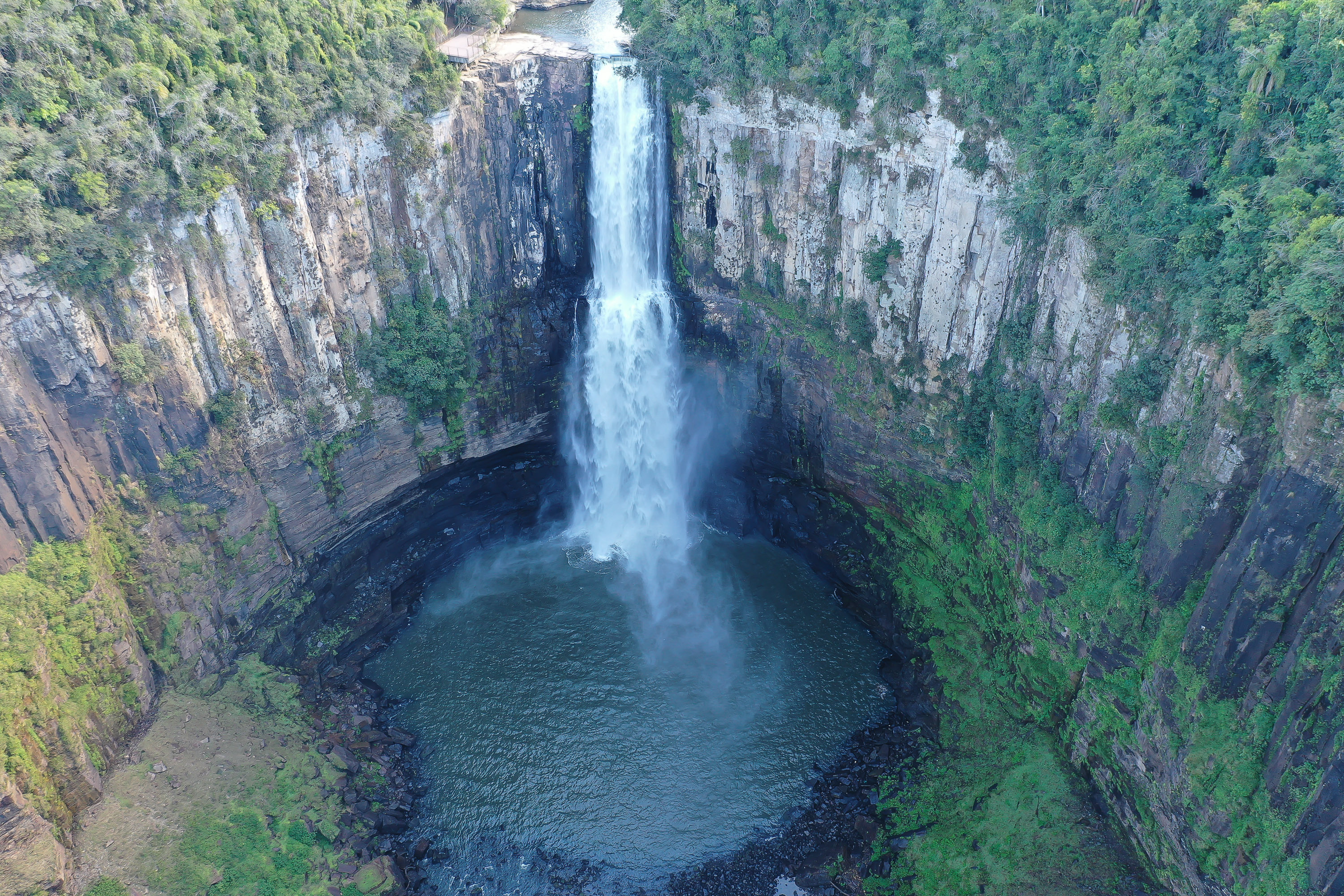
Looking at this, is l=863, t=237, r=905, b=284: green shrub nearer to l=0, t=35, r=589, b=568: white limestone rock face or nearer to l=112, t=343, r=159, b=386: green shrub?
l=0, t=35, r=589, b=568: white limestone rock face

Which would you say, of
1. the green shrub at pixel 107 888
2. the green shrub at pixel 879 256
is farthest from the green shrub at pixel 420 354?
the green shrub at pixel 107 888

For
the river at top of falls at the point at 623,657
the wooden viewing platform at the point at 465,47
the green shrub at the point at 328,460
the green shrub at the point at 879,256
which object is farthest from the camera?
the wooden viewing platform at the point at 465,47

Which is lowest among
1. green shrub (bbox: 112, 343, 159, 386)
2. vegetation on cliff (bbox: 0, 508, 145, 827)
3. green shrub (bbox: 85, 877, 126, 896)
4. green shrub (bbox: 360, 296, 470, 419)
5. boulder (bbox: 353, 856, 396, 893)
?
boulder (bbox: 353, 856, 396, 893)

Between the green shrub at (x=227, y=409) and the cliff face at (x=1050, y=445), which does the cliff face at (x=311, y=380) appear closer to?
the green shrub at (x=227, y=409)

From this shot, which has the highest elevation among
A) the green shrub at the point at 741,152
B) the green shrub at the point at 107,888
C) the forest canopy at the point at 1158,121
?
the forest canopy at the point at 1158,121

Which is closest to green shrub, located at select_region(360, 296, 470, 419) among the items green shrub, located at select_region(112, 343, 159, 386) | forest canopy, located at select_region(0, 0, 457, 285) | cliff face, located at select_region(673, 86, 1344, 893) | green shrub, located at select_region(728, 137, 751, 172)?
forest canopy, located at select_region(0, 0, 457, 285)

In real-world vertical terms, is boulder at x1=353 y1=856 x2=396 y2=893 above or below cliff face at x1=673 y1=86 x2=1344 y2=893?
below

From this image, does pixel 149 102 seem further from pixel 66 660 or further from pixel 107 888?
pixel 107 888
